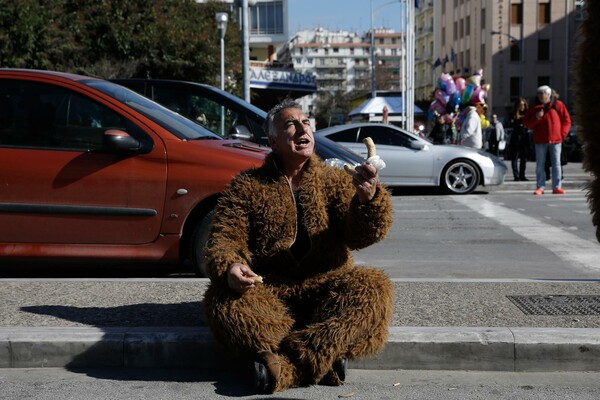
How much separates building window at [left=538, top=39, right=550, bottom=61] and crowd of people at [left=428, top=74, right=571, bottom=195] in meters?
42.6

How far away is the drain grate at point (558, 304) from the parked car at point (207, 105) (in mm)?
4824

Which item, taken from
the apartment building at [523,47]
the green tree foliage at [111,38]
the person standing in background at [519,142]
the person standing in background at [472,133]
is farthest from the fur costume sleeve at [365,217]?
the apartment building at [523,47]

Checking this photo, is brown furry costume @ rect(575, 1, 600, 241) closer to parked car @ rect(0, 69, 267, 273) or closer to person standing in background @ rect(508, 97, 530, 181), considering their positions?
parked car @ rect(0, 69, 267, 273)

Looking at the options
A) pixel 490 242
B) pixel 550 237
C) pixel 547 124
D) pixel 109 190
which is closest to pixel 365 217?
pixel 109 190

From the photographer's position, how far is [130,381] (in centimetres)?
469

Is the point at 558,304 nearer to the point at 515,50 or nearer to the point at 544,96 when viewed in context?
the point at 544,96

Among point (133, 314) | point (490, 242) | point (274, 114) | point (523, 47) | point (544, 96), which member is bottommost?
point (490, 242)

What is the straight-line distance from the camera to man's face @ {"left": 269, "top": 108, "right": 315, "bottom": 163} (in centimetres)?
475

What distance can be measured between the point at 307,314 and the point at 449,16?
89.6 meters

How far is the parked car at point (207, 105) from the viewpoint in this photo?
10.4 metres

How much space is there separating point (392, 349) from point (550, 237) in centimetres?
581

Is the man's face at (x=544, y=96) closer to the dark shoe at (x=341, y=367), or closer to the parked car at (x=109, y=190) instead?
the parked car at (x=109, y=190)

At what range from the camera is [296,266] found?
4.78 metres

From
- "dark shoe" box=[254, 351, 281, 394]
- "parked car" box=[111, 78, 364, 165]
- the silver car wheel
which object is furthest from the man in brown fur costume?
the silver car wheel
